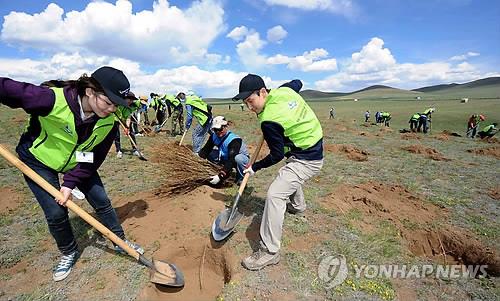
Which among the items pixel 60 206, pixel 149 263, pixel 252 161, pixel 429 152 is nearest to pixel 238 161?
pixel 252 161

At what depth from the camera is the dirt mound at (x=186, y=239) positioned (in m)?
2.81

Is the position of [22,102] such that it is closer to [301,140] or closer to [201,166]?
[301,140]

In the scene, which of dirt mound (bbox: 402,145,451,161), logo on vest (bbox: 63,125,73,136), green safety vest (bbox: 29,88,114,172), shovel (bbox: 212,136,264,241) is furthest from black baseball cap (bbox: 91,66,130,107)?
dirt mound (bbox: 402,145,451,161)

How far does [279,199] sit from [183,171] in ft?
7.39

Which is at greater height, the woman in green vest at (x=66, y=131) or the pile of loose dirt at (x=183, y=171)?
the woman in green vest at (x=66, y=131)

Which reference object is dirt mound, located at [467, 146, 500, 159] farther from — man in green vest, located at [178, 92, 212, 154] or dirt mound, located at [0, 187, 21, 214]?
dirt mound, located at [0, 187, 21, 214]

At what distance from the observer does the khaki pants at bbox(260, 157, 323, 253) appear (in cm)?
285

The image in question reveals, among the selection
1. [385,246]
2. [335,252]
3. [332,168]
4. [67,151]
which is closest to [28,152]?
[67,151]

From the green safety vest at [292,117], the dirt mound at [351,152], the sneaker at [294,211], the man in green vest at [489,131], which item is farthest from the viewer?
the man in green vest at [489,131]

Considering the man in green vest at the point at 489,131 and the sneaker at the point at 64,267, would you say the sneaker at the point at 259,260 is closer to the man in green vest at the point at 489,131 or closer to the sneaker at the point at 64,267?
the sneaker at the point at 64,267

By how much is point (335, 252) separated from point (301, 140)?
49.8 inches

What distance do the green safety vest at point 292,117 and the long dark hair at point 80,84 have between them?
1361 mm

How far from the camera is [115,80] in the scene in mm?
2182

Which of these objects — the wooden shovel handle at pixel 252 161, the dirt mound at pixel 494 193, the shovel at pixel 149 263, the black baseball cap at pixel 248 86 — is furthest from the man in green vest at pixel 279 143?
the dirt mound at pixel 494 193
